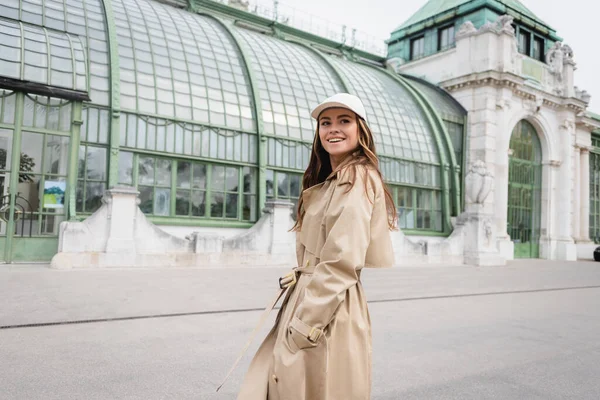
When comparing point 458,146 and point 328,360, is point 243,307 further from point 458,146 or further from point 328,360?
point 458,146

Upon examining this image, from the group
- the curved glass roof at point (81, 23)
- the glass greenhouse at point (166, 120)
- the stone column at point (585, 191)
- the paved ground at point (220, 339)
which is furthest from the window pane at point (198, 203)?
the stone column at point (585, 191)

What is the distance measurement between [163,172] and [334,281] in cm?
1598

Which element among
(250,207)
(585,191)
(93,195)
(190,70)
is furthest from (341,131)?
(585,191)

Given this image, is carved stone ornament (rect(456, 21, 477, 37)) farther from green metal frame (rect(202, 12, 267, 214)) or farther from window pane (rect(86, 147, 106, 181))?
window pane (rect(86, 147, 106, 181))

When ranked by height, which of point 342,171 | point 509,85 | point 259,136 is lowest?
point 342,171

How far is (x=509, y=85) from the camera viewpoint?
28.5 meters

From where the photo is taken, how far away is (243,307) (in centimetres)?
858

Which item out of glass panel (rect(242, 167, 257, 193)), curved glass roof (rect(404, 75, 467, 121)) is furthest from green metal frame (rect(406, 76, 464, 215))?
glass panel (rect(242, 167, 257, 193))

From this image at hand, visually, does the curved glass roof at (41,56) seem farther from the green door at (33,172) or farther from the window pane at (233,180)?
the window pane at (233,180)

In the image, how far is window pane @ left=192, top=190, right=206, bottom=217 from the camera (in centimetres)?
1808

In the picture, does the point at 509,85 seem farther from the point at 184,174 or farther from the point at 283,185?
the point at 184,174

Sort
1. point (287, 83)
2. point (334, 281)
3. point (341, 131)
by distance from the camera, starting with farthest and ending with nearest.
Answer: point (287, 83)
point (341, 131)
point (334, 281)

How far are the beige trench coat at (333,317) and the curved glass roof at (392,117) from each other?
68.5 ft

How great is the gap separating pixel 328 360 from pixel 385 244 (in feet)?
2.19
